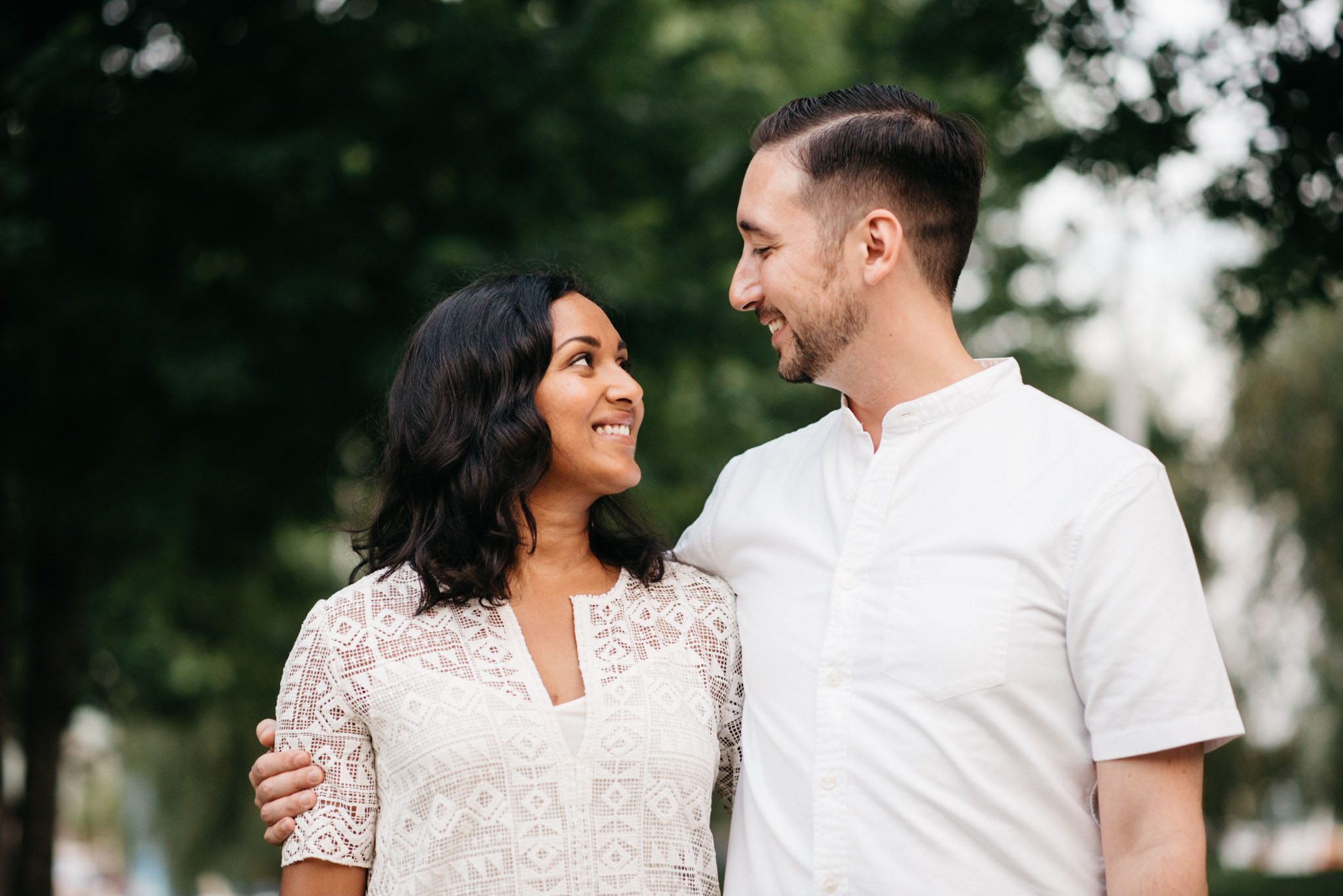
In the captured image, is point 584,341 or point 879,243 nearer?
point 879,243

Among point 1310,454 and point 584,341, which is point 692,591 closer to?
point 584,341

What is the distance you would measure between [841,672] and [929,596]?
0.23 m

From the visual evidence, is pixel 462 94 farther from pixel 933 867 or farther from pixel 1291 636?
pixel 1291 636

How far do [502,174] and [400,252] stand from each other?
762mm

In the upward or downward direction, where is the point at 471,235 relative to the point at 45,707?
upward

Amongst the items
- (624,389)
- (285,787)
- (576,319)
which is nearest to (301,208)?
(576,319)

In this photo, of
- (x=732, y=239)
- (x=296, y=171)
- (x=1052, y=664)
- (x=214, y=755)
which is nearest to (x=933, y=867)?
(x=1052, y=664)

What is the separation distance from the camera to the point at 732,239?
884 cm

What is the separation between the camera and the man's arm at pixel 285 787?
2807 millimetres

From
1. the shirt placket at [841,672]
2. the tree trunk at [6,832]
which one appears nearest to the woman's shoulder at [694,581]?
the shirt placket at [841,672]

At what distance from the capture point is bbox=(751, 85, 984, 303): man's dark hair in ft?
9.38

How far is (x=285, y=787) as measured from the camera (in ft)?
9.23

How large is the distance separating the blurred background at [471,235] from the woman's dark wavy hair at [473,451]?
0.53 metres

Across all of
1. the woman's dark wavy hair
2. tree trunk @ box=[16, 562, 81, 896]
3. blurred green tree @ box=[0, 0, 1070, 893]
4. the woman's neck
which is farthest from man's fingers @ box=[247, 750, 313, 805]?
tree trunk @ box=[16, 562, 81, 896]
